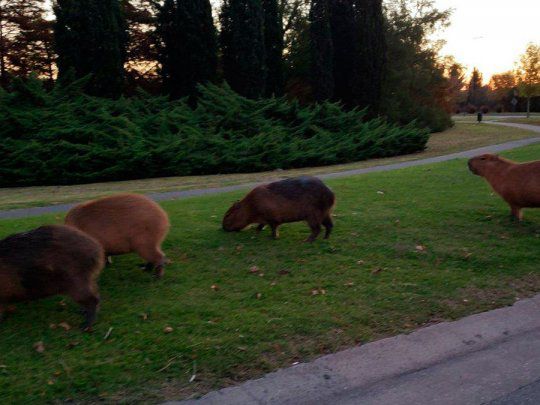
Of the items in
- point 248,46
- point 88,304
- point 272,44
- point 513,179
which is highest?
point 272,44

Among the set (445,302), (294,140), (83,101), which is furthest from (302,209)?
(83,101)

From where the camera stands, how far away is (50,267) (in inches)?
181

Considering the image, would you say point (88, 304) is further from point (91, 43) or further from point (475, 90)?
point (475, 90)

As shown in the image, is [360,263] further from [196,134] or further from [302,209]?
[196,134]

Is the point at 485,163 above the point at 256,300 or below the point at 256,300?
above

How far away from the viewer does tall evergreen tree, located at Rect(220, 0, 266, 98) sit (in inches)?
1020

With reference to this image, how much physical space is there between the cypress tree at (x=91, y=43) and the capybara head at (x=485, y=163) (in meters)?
17.1

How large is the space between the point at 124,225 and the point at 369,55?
2617 cm

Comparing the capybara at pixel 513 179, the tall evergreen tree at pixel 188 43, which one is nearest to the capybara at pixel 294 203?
the capybara at pixel 513 179

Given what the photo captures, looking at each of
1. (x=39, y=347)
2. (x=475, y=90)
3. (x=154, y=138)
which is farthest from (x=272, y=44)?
(x=475, y=90)

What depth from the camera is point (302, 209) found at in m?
7.37

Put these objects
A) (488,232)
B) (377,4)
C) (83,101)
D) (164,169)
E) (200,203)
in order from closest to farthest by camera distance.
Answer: (488,232), (200,203), (164,169), (83,101), (377,4)

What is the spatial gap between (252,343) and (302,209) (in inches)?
120

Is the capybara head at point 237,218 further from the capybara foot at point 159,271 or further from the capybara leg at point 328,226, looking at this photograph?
A: the capybara foot at point 159,271
